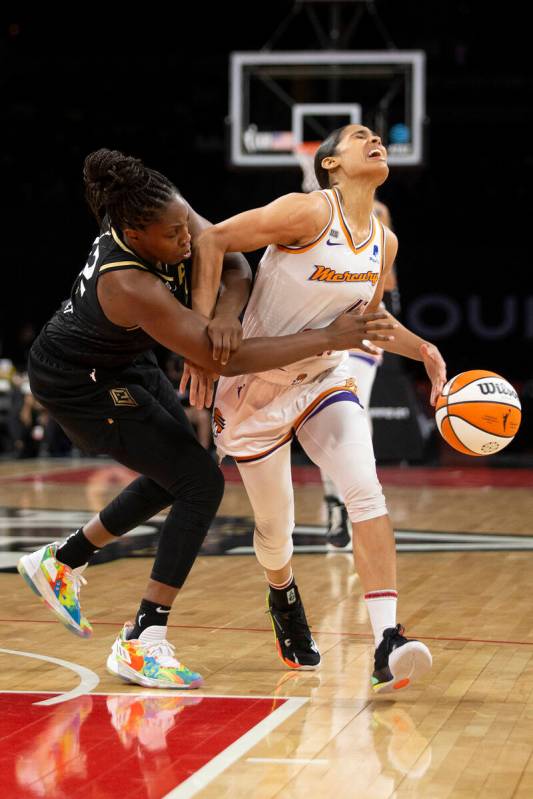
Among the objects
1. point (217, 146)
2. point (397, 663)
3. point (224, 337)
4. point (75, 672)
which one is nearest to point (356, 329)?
point (224, 337)

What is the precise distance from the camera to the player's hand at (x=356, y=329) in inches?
157

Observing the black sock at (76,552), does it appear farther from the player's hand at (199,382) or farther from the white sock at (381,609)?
the white sock at (381,609)

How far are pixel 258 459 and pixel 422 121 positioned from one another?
1034cm

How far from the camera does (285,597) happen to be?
14.9ft

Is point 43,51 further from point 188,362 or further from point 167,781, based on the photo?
point 167,781

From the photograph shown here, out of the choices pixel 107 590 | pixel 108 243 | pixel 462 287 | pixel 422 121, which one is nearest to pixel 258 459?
pixel 108 243

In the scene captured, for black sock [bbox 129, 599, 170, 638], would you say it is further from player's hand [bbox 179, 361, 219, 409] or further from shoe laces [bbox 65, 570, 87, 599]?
player's hand [bbox 179, 361, 219, 409]

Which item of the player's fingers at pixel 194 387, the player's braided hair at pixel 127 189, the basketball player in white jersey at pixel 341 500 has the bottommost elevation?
the basketball player in white jersey at pixel 341 500

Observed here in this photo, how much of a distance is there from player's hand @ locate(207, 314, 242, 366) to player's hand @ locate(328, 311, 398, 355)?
31cm

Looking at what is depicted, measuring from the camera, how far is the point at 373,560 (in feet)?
13.3

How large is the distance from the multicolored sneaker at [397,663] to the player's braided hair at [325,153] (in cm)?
→ 166

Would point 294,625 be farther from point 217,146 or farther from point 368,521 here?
point 217,146

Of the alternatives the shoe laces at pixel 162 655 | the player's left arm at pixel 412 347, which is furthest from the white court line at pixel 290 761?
the player's left arm at pixel 412 347

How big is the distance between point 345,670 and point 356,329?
1.23 meters
